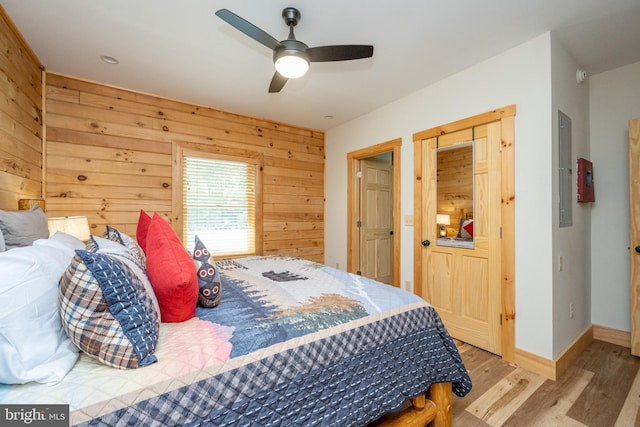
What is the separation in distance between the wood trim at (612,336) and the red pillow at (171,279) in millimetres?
3654

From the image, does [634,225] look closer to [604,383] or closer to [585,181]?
[585,181]

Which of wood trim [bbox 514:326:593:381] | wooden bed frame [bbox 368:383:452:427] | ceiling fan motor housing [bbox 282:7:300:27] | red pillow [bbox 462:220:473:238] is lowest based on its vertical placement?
wood trim [bbox 514:326:593:381]

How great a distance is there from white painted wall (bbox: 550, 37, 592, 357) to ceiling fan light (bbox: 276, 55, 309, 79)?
1.93m

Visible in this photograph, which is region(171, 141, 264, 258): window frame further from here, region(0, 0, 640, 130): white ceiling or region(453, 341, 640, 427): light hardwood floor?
region(453, 341, 640, 427): light hardwood floor

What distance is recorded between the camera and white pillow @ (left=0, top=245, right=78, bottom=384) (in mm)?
788

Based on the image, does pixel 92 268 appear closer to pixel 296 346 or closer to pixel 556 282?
pixel 296 346

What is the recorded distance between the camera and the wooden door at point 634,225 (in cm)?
238

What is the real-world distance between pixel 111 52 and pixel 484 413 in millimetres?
3921

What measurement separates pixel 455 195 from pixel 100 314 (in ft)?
9.36

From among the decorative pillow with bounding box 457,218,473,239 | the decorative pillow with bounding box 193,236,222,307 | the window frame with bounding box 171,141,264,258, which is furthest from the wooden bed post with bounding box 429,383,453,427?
the window frame with bounding box 171,141,264,258

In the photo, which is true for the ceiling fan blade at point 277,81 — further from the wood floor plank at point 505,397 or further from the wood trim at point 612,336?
the wood trim at point 612,336

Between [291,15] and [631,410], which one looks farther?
[291,15]

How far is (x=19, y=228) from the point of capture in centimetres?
152
